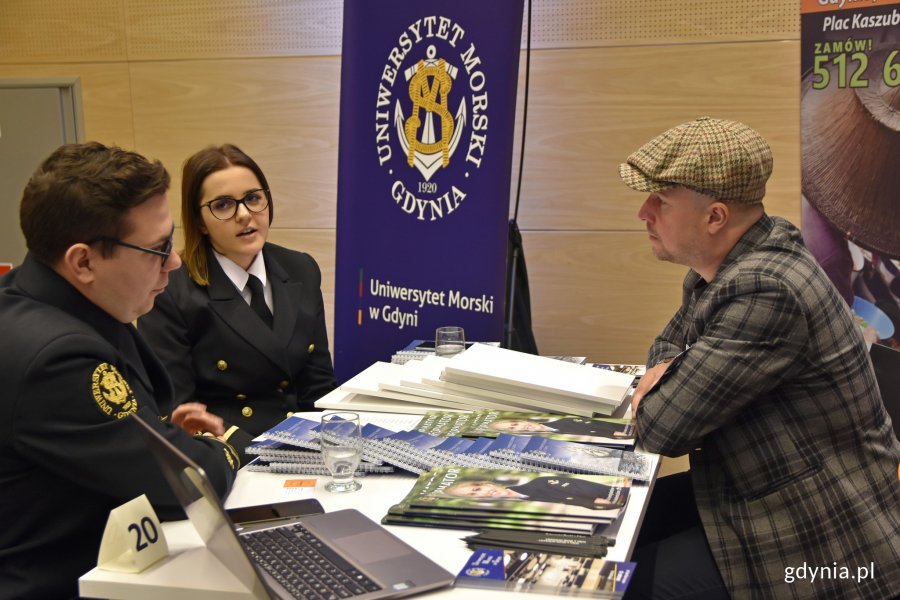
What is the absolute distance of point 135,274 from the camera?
5.70 ft

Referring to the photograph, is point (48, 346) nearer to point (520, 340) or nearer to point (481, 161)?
point (481, 161)

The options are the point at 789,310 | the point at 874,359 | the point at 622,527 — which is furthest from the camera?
the point at 874,359

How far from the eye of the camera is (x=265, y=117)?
445 centimetres

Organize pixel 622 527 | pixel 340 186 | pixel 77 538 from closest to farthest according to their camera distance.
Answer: pixel 622 527 → pixel 77 538 → pixel 340 186

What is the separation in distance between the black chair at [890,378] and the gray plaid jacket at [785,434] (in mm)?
497

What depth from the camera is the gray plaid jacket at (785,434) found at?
1.78 meters

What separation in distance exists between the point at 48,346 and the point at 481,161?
2.12m

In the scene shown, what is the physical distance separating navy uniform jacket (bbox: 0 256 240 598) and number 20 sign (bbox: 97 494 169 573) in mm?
137

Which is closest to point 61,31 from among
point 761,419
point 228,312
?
point 228,312

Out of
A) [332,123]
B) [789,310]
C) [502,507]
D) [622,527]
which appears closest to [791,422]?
[789,310]

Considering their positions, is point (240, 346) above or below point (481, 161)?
below

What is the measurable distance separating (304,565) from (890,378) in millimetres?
1683

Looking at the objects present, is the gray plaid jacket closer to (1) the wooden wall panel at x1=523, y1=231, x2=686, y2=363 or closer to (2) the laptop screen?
(2) the laptop screen
